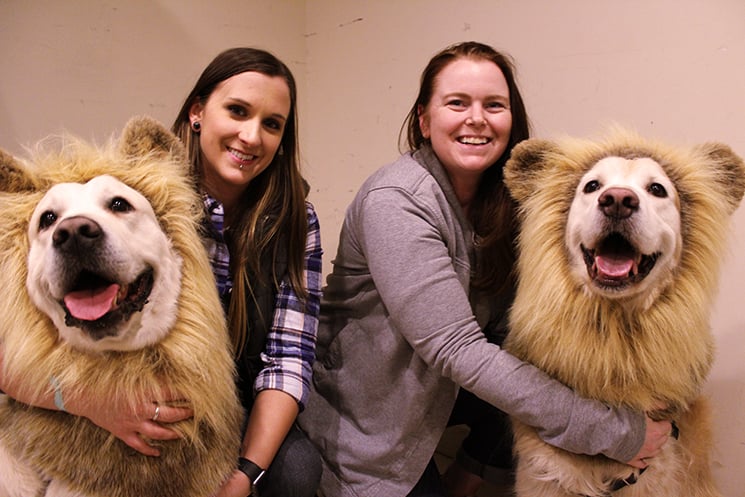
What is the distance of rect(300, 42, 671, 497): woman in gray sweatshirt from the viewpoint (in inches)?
47.1

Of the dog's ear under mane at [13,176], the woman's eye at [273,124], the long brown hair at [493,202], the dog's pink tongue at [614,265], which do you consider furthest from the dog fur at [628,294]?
the dog's ear under mane at [13,176]

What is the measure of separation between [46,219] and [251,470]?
2.09 ft

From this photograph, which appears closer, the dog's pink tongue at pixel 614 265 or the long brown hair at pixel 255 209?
the dog's pink tongue at pixel 614 265

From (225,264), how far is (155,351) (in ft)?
1.16

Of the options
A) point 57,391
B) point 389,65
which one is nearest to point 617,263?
point 57,391

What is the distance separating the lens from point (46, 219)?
102cm

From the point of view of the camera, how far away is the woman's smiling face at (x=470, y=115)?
141cm

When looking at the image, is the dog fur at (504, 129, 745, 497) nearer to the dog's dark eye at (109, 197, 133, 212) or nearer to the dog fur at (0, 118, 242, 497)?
the dog fur at (0, 118, 242, 497)

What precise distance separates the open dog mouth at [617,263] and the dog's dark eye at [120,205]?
87 cm

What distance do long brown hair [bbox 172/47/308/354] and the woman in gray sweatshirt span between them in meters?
0.15

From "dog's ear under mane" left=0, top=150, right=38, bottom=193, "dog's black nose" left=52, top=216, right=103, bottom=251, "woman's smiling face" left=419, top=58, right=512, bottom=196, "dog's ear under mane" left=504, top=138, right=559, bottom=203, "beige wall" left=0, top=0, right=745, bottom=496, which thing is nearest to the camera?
"dog's black nose" left=52, top=216, right=103, bottom=251

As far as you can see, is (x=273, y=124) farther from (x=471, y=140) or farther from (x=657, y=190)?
(x=657, y=190)

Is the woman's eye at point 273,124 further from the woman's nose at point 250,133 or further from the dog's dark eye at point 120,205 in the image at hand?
the dog's dark eye at point 120,205

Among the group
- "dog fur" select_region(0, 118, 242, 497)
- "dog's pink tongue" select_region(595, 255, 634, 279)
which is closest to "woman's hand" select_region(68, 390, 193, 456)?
"dog fur" select_region(0, 118, 242, 497)
